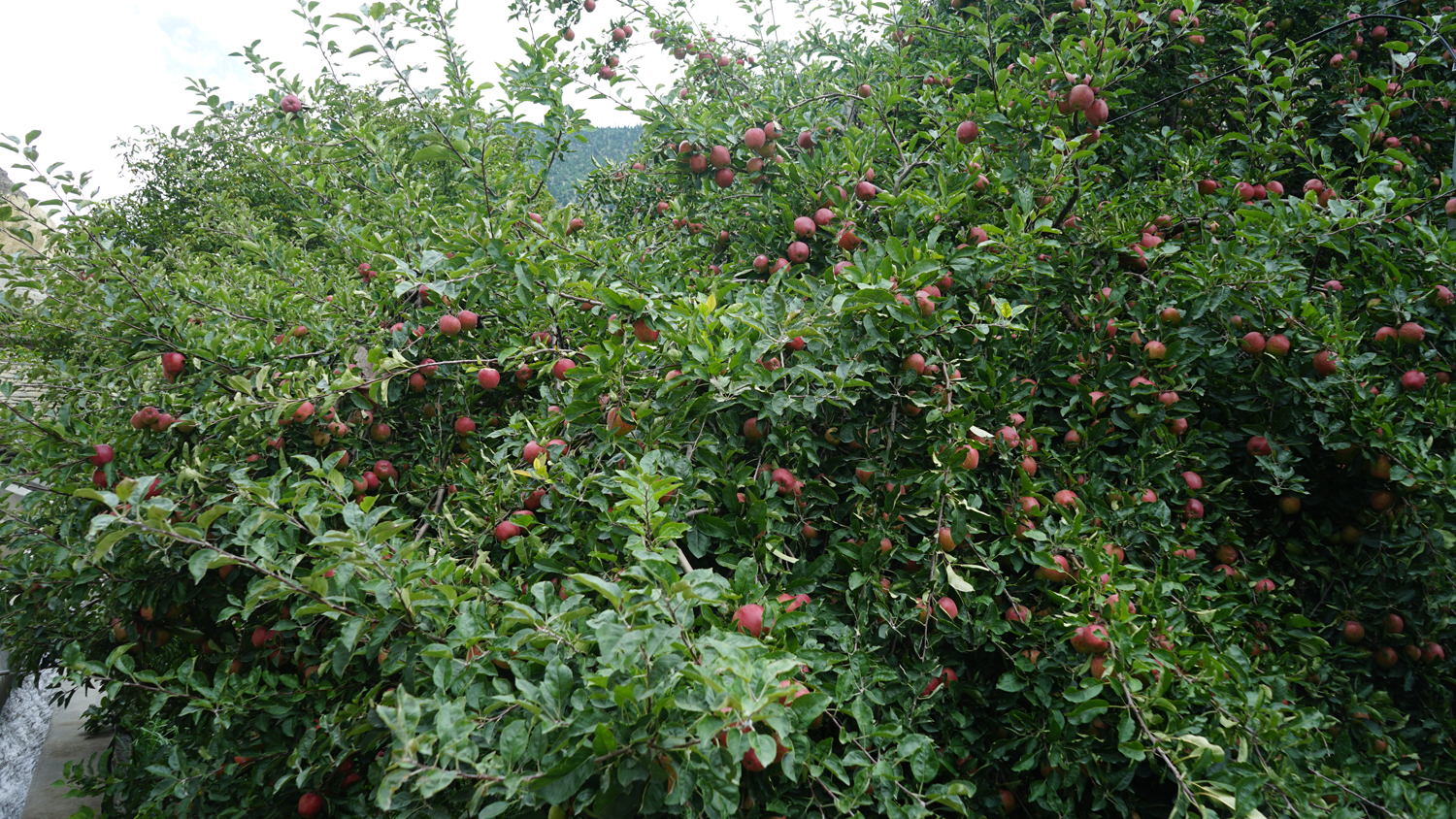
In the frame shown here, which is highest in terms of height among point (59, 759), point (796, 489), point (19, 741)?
point (796, 489)

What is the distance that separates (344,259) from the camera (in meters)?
3.34

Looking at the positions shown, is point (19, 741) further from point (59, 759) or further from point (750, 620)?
point (750, 620)

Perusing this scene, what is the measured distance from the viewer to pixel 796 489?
1882 mm

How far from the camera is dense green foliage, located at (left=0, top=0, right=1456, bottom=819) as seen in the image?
142cm

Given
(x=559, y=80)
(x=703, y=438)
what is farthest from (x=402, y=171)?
(x=703, y=438)

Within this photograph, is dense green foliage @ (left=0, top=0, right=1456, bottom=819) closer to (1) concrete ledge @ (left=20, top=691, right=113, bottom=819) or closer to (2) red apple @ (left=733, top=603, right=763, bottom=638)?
(2) red apple @ (left=733, top=603, right=763, bottom=638)

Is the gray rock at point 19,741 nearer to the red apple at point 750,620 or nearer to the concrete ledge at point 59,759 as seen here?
the concrete ledge at point 59,759

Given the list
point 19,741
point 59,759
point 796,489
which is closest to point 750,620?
point 796,489

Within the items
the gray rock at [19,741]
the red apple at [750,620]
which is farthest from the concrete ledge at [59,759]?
the red apple at [750,620]

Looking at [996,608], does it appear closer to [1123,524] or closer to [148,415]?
[1123,524]

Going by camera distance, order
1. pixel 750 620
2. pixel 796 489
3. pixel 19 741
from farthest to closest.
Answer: pixel 19 741 → pixel 796 489 → pixel 750 620

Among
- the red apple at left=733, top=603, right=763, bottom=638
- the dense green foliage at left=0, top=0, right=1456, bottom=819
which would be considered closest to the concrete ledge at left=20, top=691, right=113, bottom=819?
the dense green foliage at left=0, top=0, right=1456, bottom=819

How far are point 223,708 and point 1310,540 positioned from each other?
336 cm

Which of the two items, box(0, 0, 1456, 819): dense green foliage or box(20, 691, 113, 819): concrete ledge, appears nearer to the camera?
box(0, 0, 1456, 819): dense green foliage
